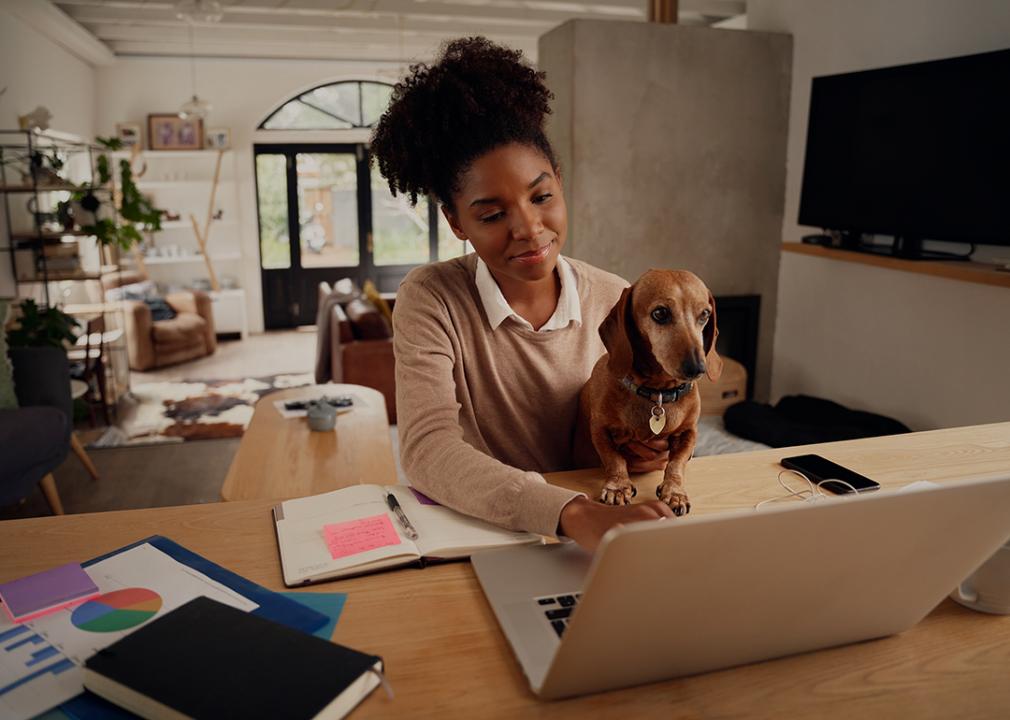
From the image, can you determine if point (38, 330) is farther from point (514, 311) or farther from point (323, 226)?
point (323, 226)

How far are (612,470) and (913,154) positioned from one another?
2566mm

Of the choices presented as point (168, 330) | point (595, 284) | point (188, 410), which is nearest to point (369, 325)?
point (188, 410)

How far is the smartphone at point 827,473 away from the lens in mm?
1121

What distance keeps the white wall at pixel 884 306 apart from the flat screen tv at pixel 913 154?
21cm

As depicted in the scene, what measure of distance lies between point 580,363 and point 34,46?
232 inches

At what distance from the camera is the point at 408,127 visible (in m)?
1.37

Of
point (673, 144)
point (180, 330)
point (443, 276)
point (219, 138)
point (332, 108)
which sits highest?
point (332, 108)

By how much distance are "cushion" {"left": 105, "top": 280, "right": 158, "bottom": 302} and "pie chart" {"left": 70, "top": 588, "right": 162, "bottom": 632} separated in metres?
6.02

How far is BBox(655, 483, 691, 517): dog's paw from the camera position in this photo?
3.44 ft

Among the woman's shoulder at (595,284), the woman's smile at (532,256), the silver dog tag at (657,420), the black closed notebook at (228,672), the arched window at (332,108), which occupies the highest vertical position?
the arched window at (332,108)

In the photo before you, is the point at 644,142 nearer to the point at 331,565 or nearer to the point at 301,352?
the point at 331,565

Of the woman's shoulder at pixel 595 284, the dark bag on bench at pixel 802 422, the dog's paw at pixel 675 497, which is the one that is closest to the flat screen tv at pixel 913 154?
the dark bag on bench at pixel 802 422

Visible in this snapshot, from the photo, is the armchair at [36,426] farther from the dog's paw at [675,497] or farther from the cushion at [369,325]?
the dog's paw at [675,497]

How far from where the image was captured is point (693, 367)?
1.06 meters
